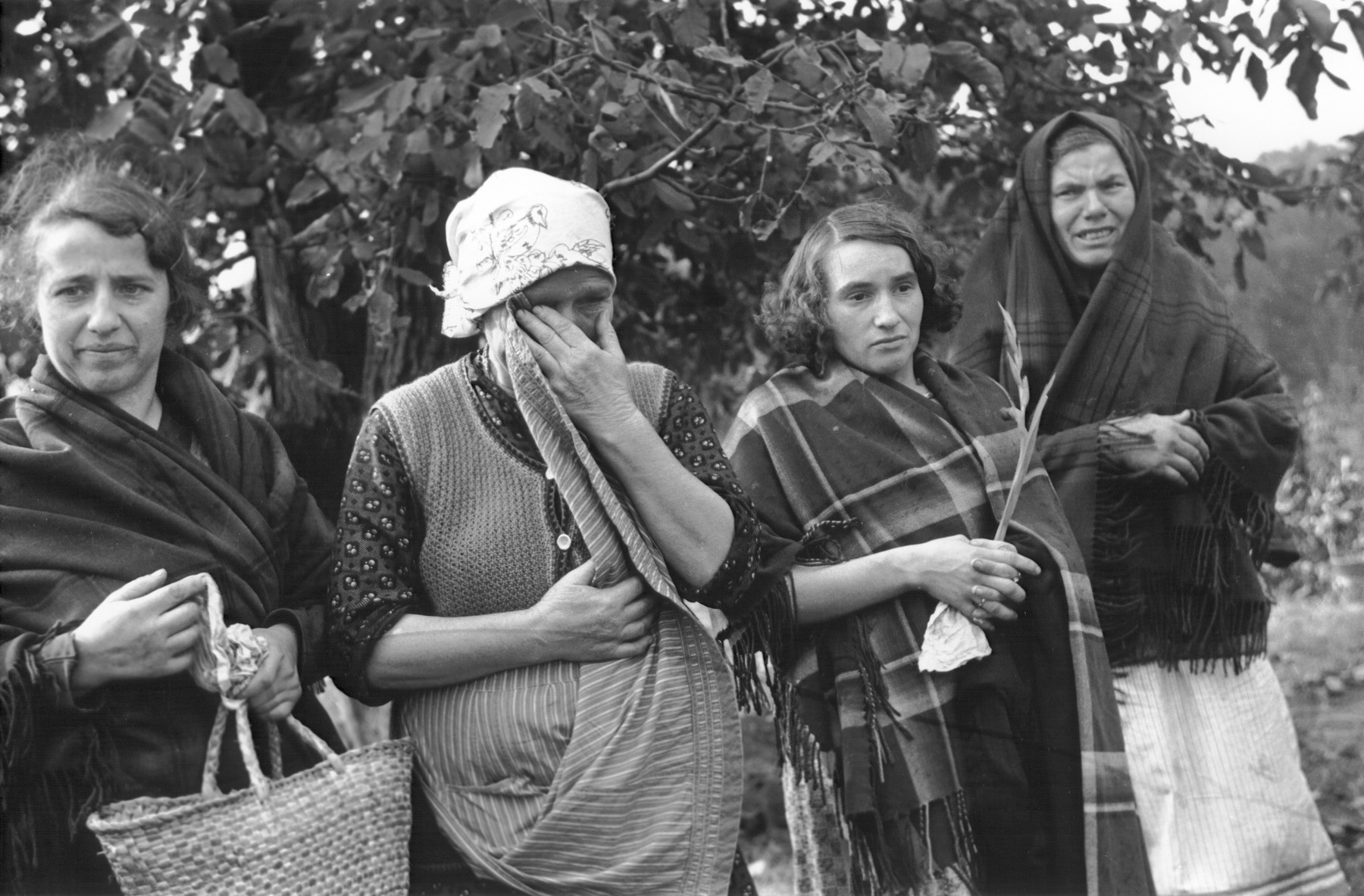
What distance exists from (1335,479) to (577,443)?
32.2ft

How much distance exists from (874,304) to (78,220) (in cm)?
154

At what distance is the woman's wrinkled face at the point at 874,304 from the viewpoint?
9.53 feet

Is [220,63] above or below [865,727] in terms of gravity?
above

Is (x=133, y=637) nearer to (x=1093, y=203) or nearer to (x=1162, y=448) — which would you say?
(x=1162, y=448)

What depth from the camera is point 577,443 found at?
233 centimetres

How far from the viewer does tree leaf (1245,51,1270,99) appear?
398 centimetres

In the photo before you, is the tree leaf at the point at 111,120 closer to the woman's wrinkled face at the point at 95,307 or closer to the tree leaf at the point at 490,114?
the tree leaf at the point at 490,114

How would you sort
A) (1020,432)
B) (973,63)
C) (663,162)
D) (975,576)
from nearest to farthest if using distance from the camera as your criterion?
(975,576) < (1020,432) < (663,162) < (973,63)

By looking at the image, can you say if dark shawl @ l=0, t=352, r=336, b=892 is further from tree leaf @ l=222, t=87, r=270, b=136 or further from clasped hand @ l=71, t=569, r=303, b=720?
tree leaf @ l=222, t=87, r=270, b=136

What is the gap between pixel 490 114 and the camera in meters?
3.25

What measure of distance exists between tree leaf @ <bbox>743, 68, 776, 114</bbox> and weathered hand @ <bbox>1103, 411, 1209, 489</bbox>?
110 centimetres

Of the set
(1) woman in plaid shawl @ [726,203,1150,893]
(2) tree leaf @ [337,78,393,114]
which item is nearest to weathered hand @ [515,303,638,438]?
(1) woman in plaid shawl @ [726,203,1150,893]

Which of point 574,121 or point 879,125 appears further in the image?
point 574,121

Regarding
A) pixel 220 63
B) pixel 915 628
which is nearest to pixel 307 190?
pixel 220 63
